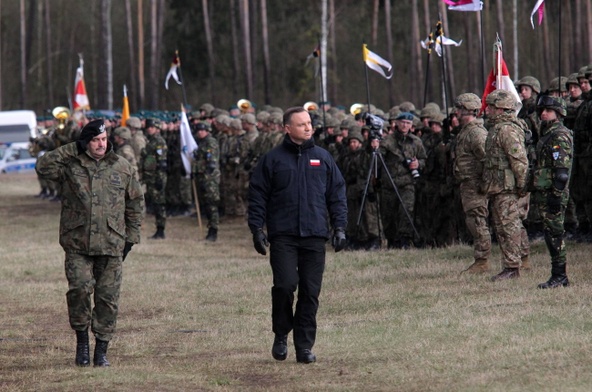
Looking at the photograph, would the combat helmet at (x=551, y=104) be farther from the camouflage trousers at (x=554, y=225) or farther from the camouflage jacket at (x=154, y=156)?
the camouflage jacket at (x=154, y=156)

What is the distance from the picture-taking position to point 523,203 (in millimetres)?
15719

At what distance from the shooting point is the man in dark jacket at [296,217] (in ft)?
35.5

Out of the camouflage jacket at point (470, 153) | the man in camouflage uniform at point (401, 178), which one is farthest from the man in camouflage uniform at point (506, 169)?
the man in camouflage uniform at point (401, 178)

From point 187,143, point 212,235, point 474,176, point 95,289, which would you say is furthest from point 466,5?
point 95,289

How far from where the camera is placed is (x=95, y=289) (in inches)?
445

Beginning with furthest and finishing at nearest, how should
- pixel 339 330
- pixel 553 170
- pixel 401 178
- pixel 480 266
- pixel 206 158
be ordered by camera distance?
pixel 206 158 < pixel 401 178 < pixel 480 266 < pixel 553 170 < pixel 339 330

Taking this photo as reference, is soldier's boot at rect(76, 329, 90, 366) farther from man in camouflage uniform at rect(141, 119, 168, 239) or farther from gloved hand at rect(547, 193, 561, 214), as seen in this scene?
man in camouflage uniform at rect(141, 119, 168, 239)

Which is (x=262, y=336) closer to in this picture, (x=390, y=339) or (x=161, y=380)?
(x=390, y=339)

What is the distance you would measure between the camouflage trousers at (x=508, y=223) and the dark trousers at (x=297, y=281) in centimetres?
416

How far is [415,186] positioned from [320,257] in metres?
10.4

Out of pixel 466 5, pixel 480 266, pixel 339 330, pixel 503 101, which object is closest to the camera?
pixel 339 330

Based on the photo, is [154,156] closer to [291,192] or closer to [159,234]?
[159,234]

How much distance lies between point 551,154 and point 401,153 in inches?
291

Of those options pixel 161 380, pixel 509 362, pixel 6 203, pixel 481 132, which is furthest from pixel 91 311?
pixel 6 203
